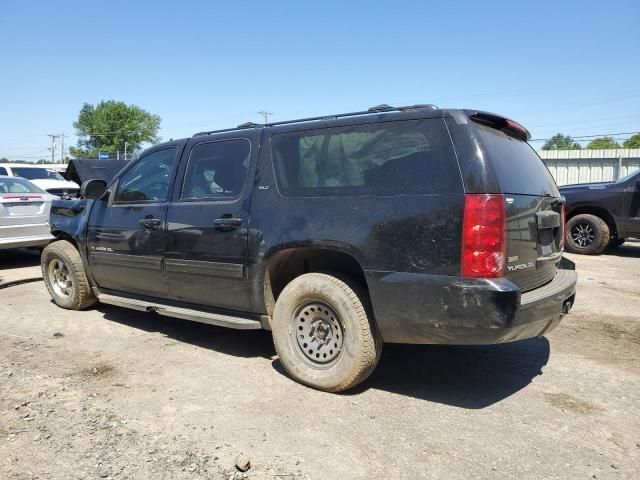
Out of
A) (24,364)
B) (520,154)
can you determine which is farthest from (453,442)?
(24,364)

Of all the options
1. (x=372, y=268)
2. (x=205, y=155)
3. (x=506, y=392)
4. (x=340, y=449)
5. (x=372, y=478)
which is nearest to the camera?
(x=372, y=478)

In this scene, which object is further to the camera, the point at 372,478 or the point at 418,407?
the point at 418,407

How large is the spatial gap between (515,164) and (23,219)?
7.80 metres

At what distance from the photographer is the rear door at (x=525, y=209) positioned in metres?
3.14

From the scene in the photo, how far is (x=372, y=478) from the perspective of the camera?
101 inches

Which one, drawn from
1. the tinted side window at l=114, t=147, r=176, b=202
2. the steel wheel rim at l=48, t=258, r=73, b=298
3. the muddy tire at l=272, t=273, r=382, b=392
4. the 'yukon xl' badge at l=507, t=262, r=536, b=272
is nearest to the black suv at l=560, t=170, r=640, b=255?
the 'yukon xl' badge at l=507, t=262, r=536, b=272

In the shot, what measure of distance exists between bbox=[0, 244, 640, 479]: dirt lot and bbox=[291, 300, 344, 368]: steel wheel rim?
255 millimetres

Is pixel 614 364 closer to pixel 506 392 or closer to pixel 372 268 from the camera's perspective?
pixel 506 392

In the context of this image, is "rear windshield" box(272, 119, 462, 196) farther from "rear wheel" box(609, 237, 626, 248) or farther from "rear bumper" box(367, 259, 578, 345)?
"rear wheel" box(609, 237, 626, 248)

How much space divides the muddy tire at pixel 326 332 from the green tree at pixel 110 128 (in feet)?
307

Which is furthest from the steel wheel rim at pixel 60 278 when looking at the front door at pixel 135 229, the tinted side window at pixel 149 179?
the tinted side window at pixel 149 179

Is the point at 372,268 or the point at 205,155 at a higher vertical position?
the point at 205,155

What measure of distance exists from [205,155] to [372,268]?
2.01m

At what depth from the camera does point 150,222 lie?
462cm
